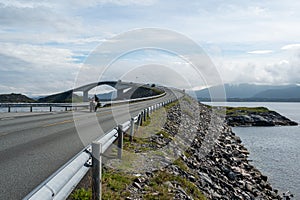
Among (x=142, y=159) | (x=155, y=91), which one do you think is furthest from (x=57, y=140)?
(x=155, y=91)

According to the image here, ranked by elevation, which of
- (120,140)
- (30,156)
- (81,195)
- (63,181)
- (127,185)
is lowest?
(127,185)

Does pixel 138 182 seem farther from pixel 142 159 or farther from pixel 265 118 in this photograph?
pixel 265 118

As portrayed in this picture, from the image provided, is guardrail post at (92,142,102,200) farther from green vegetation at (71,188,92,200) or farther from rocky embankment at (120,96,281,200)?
rocky embankment at (120,96,281,200)

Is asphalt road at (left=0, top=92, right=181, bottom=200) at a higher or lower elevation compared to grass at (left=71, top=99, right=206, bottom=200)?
higher

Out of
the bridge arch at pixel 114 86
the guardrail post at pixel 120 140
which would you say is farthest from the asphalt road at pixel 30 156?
the bridge arch at pixel 114 86

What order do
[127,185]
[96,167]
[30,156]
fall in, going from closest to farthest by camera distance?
[96,167] < [127,185] < [30,156]

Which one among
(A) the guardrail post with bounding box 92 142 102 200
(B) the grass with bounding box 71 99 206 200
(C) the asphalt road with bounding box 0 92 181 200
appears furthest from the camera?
(B) the grass with bounding box 71 99 206 200

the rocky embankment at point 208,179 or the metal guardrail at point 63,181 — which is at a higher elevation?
the metal guardrail at point 63,181

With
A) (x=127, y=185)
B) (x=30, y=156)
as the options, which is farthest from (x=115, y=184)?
(x=30, y=156)

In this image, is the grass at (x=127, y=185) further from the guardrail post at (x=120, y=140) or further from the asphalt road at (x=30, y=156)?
the asphalt road at (x=30, y=156)

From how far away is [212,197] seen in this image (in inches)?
467

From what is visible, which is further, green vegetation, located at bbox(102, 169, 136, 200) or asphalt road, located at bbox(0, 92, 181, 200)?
green vegetation, located at bbox(102, 169, 136, 200)

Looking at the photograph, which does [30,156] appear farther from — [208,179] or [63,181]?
[208,179]

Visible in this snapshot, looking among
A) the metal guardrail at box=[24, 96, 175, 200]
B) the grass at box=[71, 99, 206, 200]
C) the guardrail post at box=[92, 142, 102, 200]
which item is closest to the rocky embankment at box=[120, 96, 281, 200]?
the grass at box=[71, 99, 206, 200]
